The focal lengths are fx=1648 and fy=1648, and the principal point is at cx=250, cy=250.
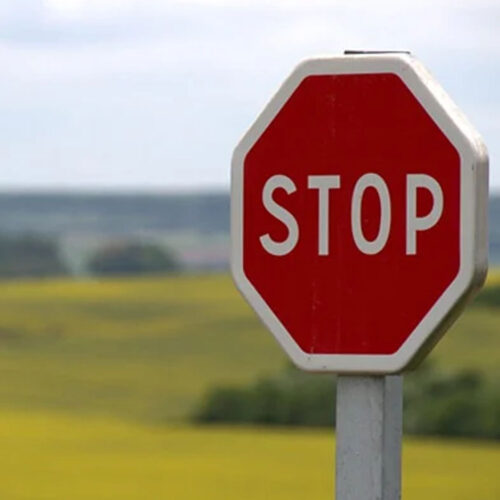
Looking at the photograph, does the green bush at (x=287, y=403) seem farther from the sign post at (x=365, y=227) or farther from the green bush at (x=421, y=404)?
the sign post at (x=365, y=227)

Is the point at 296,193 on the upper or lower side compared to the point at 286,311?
upper

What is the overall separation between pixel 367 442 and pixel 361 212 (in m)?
0.27

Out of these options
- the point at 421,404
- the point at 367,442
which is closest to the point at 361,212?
the point at 367,442

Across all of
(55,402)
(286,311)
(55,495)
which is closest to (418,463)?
(55,495)

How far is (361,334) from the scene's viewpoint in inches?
78.0

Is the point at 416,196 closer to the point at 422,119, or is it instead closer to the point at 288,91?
the point at 422,119

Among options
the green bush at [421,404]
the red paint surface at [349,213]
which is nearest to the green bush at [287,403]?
the green bush at [421,404]

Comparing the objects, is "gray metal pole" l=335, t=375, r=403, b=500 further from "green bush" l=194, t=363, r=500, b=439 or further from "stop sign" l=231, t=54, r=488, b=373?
"green bush" l=194, t=363, r=500, b=439

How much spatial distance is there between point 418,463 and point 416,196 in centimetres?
954

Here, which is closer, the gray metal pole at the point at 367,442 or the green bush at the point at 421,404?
the gray metal pole at the point at 367,442

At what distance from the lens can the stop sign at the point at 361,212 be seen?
76.8 inches

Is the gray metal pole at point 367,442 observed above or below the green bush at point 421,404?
above

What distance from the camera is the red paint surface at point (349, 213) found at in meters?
1.96

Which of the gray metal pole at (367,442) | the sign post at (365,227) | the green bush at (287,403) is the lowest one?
the green bush at (287,403)
